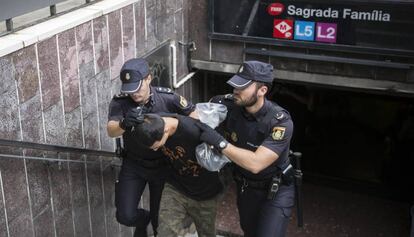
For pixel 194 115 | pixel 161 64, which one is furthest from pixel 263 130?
pixel 161 64

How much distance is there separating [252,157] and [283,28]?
3.26 meters

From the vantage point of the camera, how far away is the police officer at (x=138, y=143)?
12.8 ft

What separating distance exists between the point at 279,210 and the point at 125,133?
4.39ft

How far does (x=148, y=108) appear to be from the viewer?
13.3ft

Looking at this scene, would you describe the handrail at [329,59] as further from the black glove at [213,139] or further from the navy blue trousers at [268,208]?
the black glove at [213,139]

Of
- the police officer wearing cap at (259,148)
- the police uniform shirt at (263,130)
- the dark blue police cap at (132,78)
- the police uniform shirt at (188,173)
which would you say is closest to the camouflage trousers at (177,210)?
the police uniform shirt at (188,173)

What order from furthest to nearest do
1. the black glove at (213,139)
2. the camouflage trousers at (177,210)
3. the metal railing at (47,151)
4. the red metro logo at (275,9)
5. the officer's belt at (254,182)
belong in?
the red metro logo at (275,9) → the camouflage trousers at (177,210) → the officer's belt at (254,182) → the black glove at (213,139) → the metal railing at (47,151)

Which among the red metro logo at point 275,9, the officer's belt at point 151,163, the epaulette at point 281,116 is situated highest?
the red metro logo at point 275,9

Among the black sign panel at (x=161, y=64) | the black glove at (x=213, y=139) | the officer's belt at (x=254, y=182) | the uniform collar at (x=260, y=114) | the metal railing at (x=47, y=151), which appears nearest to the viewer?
the metal railing at (x=47, y=151)

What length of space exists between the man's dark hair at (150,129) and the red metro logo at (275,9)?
347 cm

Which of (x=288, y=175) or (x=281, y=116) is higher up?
(x=281, y=116)

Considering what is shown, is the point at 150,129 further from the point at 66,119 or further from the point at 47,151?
the point at 66,119

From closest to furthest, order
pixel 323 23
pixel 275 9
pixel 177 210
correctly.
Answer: pixel 177 210
pixel 323 23
pixel 275 9

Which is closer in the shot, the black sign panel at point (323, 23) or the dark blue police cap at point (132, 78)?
the dark blue police cap at point (132, 78)
